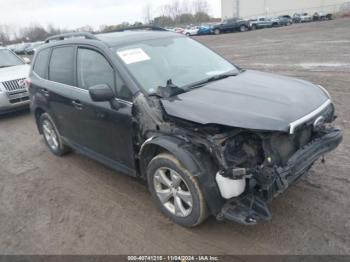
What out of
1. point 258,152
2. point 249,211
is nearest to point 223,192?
point 249,211

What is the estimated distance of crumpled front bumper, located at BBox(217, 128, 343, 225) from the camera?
2.79 m

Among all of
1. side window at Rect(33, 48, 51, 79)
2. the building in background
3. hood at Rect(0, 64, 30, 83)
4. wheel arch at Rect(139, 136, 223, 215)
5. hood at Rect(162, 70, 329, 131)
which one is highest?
the building in background

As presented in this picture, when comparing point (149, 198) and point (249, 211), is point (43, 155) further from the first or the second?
point (249, 211)

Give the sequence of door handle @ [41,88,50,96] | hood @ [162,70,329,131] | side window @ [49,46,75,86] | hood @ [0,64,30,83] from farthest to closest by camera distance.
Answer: hood @ [0,64,30,83], door handle @ [41,88,50,96], side window @ [49,46,75,86], hood @ [162,70,329,131]

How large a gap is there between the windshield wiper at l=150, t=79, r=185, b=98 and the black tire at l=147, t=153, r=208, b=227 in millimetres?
634

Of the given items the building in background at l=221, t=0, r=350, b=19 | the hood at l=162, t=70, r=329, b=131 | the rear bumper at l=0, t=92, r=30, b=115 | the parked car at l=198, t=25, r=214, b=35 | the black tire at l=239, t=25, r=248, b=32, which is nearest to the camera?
the hood at l=162, t=70, r=329, b=131

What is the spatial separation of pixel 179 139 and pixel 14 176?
324 centimetres

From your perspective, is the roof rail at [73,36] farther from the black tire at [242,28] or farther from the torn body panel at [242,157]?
the black tire at [242,28]

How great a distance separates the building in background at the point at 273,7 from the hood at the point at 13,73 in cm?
6780

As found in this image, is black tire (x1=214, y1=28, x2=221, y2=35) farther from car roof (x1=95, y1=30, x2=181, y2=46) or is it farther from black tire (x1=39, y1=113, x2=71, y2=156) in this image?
car roof (x1=95, y1=30, x2=181, y2=46)

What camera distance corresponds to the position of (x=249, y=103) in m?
3.06

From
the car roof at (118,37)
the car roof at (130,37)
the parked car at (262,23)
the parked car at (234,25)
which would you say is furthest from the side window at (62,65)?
the parked car at (262,23)

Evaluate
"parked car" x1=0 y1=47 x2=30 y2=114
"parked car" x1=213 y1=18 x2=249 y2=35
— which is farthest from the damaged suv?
"parked car" x1=213 y1=18 x2=249 y2=35

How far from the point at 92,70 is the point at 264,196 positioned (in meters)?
2.57
